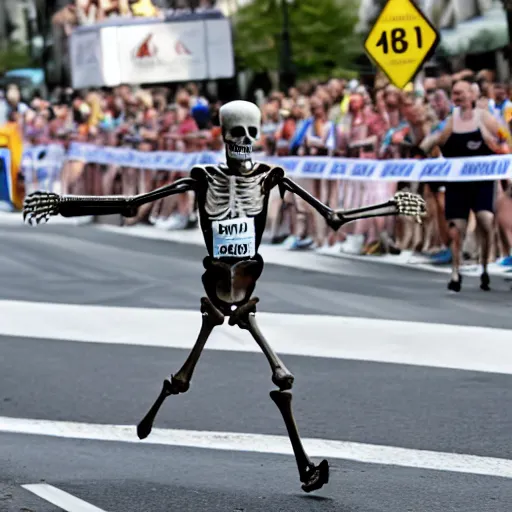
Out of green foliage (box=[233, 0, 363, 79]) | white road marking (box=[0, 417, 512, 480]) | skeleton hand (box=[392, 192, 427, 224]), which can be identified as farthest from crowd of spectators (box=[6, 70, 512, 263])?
green foliage (box=[233, 0, 363, 79])

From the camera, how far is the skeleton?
23.3ft

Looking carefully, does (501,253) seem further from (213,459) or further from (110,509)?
(110,509)

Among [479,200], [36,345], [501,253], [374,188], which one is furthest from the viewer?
[374,188]

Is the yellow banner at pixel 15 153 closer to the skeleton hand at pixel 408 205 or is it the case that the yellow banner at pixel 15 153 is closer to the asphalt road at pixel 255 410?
the asphalt road at pixel 255 410

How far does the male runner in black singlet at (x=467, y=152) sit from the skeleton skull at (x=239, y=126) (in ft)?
27.8

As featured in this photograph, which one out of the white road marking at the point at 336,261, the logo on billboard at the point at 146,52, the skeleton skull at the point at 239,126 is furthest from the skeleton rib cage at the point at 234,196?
the logo on billboard at the point at 146,52

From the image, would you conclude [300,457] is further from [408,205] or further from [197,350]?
[408,205]

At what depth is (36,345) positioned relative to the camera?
41.2 feet

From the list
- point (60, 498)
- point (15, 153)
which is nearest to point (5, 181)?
point (15, 153)

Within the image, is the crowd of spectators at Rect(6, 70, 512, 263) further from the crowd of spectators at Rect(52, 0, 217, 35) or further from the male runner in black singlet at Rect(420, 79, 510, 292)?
the crowd of spectators at Rect(52, 0, 217, 35)

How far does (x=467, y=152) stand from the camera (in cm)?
1617

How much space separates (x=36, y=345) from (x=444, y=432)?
14.8 ft

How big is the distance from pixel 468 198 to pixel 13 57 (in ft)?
185

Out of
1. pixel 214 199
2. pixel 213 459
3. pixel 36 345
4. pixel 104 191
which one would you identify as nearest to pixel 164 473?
pixel 213 459
